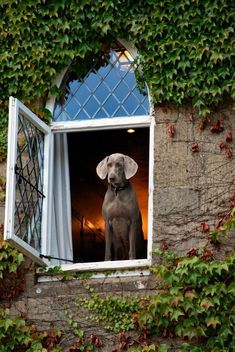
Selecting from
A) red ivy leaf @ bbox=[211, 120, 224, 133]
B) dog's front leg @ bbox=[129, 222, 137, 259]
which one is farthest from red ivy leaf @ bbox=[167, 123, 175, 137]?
dog's front leg @ bbox=[129, 222, 137, 259]

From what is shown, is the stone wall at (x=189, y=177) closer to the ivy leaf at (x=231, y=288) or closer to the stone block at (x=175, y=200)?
the stone block at (x=175, y=200)

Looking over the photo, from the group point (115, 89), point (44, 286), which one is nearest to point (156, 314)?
point (44, 286)

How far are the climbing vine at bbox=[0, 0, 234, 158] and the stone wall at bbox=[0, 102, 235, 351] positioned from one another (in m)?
0.31

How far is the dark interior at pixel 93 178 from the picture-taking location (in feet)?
57.1

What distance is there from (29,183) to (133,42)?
1955mm

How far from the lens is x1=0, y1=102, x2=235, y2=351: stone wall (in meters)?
14.0

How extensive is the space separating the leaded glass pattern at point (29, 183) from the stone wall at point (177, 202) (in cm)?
46

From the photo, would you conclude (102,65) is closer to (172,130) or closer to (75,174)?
(172,130)

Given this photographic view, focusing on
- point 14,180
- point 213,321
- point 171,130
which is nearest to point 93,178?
point 171,130

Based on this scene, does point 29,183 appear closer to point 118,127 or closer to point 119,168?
point 119,168

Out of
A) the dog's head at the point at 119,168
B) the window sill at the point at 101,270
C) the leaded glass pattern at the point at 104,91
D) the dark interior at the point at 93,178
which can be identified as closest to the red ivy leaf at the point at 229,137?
the dog's head at the point at 119,168

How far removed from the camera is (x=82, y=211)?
1828cm

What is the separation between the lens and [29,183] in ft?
47.0

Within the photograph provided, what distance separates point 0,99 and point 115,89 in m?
1.27
